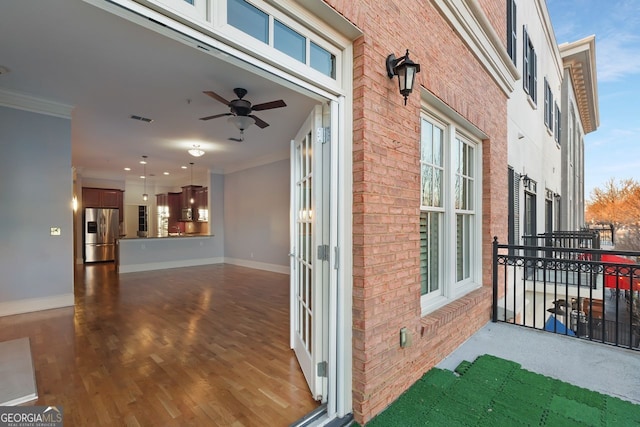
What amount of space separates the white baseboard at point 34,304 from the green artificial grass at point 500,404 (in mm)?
4841

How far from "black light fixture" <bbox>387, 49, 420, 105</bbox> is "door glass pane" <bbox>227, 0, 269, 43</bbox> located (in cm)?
92

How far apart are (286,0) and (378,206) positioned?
1268 millimetres

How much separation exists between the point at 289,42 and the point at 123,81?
278cm

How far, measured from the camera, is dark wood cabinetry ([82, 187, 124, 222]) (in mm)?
9169

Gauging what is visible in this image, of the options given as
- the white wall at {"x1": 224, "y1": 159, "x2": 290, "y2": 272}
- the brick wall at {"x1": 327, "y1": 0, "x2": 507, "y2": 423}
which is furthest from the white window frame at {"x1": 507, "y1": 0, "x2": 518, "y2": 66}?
the white wall at {"x1": 224, "y1": 159, "x2": 290, "y2": 272}

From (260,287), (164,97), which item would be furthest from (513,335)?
(164,97)

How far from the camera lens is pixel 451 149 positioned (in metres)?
3.15

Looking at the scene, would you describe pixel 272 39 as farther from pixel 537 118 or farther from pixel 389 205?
pixel 537 118

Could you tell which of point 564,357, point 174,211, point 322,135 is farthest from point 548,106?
point 174,211

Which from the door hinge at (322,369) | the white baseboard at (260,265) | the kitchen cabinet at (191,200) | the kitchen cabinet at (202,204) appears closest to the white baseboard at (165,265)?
the white baseboard at (260,265)

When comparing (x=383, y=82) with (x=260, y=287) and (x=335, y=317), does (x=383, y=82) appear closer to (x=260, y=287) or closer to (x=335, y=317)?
(x=335, y=317)

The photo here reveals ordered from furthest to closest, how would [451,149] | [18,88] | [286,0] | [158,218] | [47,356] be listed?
[158,218] → [18,88] → [451,149] → [47,356] → [286,0]

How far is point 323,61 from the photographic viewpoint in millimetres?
1851

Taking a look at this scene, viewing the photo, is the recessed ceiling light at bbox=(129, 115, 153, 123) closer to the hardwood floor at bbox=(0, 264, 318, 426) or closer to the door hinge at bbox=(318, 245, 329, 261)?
the hardwood floor at bbox=(0, 264, 318, 426)
